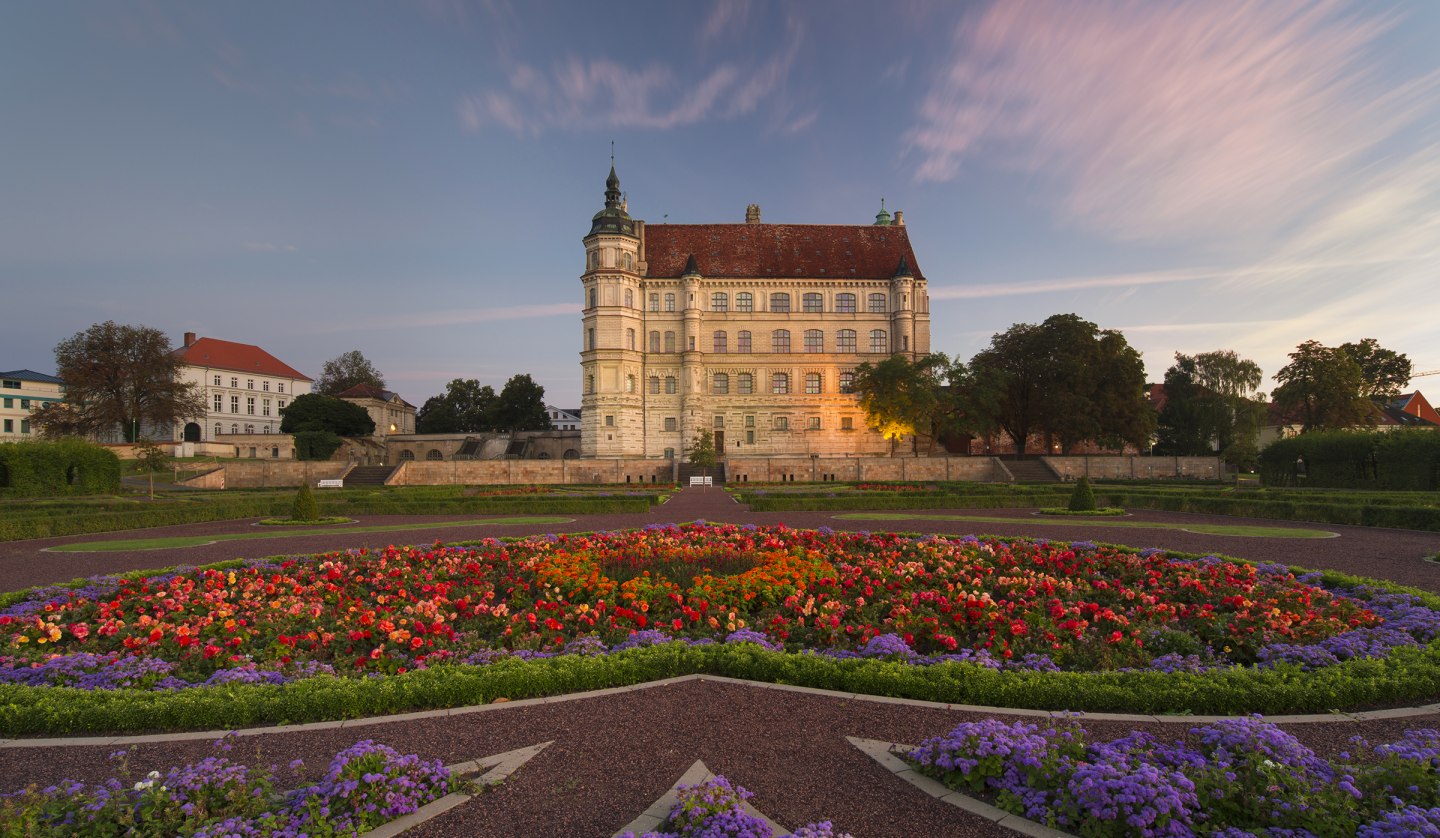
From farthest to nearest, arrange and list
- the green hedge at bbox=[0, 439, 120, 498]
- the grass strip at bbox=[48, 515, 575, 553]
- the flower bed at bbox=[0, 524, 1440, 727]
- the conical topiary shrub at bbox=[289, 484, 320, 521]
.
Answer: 1. the green hedge at bbox=[0, 439, 120, 498]
2. the conical topiary shrub at bbox=[289, 484, 320, 521]
3. the grass strip at bbox=[48, 515, 575, 553]
4. the flower bed at bbox=[0, 524, 1440, 727]

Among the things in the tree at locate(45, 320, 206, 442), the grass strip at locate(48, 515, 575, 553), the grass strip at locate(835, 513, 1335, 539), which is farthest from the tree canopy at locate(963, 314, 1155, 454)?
the tree at locate(45, 320, 206, 442)

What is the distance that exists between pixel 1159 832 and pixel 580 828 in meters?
3.42

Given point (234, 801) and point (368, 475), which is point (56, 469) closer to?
point (368, 475)

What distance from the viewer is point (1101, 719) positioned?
233 inches

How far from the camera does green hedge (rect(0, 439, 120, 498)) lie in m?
31.6

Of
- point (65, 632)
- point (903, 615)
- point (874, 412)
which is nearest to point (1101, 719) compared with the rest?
point (903, 615)

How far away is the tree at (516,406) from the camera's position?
270 ft

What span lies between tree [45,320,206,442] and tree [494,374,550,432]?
30.1 m

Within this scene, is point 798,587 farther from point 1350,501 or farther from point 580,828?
point 1350,501

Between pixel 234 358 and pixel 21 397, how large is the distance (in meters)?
23.4

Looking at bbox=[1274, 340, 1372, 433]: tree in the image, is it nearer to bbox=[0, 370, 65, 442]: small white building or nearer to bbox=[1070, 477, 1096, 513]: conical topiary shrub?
bbox=[1070, 477, 1096, 513]: conical topiary shrub

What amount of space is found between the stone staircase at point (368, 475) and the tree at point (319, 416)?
57.8 ft

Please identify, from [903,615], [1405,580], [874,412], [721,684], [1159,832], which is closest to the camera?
[1159,832]

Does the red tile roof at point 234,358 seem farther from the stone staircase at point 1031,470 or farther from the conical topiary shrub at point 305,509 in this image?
the stone staircase at point 1031,470
